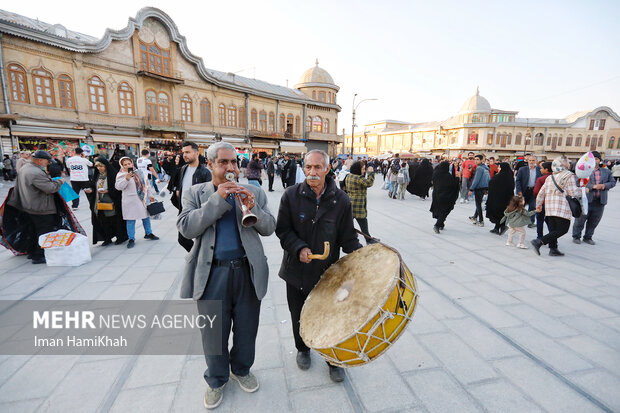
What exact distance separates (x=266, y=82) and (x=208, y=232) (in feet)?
130

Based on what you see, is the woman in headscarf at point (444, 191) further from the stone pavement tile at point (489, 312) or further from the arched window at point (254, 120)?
the arched window at point (254, 120)

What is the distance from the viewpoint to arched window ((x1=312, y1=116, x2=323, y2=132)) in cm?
3812

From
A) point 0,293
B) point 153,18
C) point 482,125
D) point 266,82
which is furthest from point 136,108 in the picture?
point 482,125

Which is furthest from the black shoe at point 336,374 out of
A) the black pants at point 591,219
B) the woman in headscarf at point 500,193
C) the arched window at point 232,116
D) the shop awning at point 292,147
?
the shop awning at point 292,147

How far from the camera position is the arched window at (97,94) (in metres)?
20.7

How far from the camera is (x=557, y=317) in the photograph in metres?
3.40

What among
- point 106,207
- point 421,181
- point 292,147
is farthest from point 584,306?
point 292,147

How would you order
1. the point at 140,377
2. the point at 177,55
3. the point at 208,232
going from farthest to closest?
the point at 177,55 → the point at 140,377 → the point at 208,232

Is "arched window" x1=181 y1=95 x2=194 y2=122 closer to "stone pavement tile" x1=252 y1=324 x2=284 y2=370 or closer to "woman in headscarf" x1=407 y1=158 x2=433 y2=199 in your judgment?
"woman in headscarf" x1=407 y1=158 x2=433 y2=199

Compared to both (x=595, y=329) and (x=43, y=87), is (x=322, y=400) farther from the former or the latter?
(x=43, y=87)

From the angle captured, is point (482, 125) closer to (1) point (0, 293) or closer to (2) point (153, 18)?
(2) point (153, 18)

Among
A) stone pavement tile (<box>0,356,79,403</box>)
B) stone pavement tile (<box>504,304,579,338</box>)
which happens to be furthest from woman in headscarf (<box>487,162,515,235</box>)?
stone pavement tile (<box>0,356,79,403</box>)

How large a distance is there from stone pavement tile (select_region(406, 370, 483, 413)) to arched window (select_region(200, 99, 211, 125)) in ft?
95.7

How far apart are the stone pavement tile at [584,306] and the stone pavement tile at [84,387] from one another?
5126mm
